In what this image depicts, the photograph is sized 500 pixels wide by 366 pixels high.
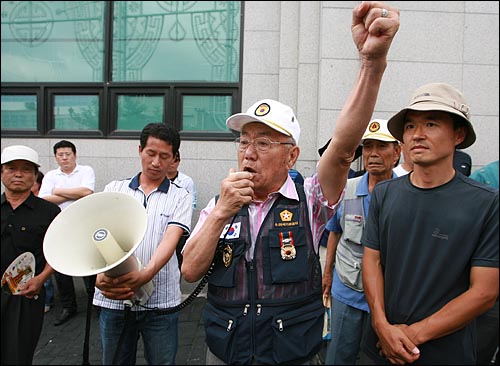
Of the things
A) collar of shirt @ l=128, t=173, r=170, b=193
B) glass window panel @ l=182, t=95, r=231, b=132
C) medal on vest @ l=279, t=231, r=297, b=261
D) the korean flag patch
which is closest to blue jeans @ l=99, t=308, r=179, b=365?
collar of shirt @ l=128, t=173, r=170, b=193

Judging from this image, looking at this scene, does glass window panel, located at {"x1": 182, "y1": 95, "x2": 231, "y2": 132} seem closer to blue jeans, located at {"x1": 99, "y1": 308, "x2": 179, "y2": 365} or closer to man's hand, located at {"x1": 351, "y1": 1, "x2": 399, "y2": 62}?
blue jeans, located at {"x1": 99, "y1": 308, "x2": 179, "y2": 365}

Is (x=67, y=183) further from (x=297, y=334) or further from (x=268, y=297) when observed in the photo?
(x=297, y=334)

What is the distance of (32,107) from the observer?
444cm

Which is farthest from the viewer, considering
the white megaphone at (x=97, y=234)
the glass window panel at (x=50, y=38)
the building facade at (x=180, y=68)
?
the glass window panel at (x=50, y=38)

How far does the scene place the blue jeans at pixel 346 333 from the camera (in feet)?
7.93

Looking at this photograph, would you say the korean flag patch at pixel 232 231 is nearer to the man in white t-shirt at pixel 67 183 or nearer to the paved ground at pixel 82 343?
the paved ground at pixel 82 343

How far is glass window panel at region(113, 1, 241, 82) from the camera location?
14.0 ft

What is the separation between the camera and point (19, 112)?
447 centimetres

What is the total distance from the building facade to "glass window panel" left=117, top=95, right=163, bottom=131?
2cm

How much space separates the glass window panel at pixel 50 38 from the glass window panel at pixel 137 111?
108cm

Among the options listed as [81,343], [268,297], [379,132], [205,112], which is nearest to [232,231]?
[268,297]

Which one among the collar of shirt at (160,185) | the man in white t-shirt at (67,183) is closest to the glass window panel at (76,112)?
the man in white t-shirt at (67,183)

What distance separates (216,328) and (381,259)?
89cm

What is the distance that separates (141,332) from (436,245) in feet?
6.06
